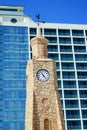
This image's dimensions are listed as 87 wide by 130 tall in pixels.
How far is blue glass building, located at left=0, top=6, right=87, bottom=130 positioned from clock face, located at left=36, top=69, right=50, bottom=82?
4182cm

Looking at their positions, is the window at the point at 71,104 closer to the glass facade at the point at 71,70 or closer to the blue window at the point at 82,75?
the glass facade at the point at 71,70

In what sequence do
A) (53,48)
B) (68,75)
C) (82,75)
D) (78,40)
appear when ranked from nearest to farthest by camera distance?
(68,75) → (82,75) → (53,48) → (78,40)

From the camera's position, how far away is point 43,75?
37906 millimetres

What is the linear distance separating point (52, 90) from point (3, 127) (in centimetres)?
4275

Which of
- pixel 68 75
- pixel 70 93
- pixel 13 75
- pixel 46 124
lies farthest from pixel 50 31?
pixel 46 124

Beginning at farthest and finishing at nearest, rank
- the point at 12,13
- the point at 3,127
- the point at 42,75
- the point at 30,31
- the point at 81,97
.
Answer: the point at 12,13 → the point at 30,31 → the point at 81,97 → the point at 3,127 → the point at 42,75

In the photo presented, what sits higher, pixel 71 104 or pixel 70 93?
pixel 70 93

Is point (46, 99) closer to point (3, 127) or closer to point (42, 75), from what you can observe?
point (42, 75)

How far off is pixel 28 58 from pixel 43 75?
48.4m

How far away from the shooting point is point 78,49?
90.3 metres

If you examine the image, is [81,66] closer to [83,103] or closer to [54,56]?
[54,56]

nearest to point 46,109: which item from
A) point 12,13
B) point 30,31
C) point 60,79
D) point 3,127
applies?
point 3,127

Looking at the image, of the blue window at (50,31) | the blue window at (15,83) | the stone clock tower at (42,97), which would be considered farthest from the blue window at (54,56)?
the stone clock tower at (42,97)

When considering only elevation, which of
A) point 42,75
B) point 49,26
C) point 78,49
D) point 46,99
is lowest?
point 46,99
